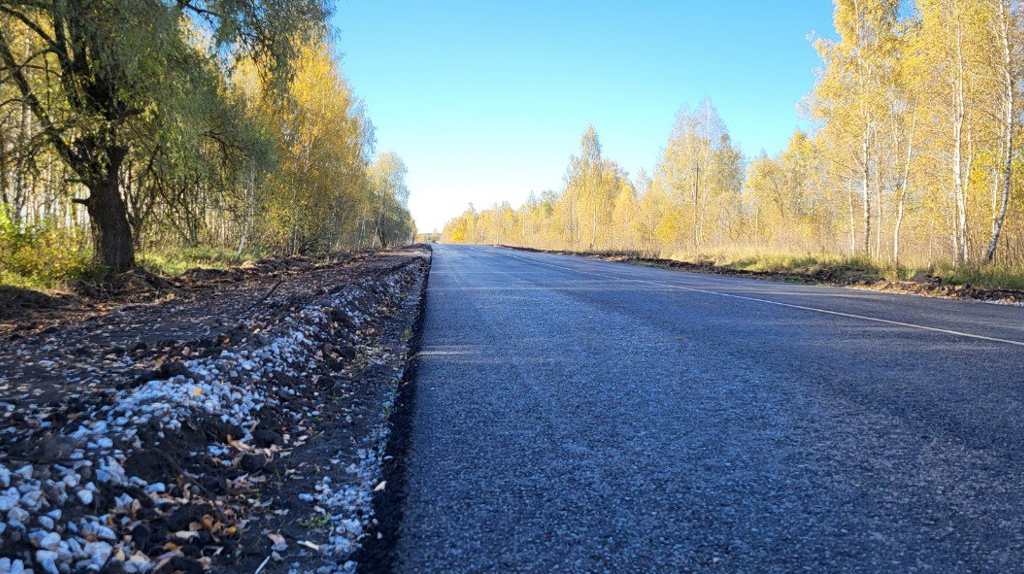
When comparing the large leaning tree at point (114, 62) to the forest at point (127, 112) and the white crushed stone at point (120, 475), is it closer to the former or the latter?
the forest at point (127, 112)

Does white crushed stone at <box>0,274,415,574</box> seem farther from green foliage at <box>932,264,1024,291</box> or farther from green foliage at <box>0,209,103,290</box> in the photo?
green foliage at <box>932,264,1024,291</box>

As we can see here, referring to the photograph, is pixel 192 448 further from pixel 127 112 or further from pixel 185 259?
pixel 185 259

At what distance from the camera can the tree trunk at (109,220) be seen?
414 inches

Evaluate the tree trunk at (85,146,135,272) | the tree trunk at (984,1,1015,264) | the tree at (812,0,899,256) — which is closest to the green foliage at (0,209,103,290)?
the tree trunk at (85,146,135,272)

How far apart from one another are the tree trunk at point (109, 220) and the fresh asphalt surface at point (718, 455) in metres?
8.84

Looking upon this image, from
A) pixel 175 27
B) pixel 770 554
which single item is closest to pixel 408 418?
pixel 770 554

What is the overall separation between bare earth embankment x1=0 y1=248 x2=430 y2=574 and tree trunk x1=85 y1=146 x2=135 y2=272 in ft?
19.0

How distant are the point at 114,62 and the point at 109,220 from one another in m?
4.08

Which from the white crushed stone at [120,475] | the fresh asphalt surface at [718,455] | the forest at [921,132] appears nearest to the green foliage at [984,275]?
the forest at [921,132]

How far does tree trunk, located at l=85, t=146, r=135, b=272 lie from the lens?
34.5 feet

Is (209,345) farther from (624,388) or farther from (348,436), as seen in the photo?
(624,388)

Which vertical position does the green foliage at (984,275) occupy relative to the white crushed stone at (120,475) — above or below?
above

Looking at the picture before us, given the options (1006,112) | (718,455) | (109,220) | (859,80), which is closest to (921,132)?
(859,80)

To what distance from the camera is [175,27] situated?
786 centimetres
